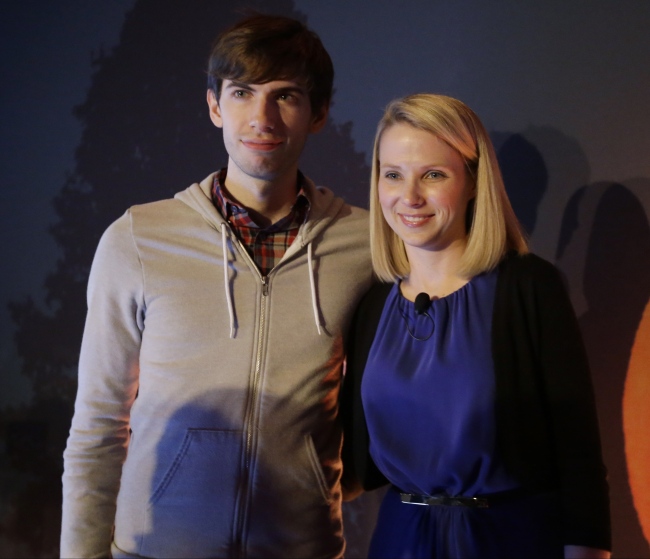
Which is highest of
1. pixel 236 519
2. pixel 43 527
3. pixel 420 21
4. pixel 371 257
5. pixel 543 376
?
pixel 420 21

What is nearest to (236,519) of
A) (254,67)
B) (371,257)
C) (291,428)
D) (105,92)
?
(291,428)

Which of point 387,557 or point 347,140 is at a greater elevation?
point 347,140

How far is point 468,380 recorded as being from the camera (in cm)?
181

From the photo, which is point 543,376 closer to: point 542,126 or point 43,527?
point 542,126

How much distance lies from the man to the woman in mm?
185

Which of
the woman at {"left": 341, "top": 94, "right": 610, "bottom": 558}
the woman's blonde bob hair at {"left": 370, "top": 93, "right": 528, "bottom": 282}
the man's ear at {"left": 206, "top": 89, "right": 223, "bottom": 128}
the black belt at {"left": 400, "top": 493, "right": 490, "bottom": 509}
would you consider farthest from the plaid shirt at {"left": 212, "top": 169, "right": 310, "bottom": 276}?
the black belt at {"left": 400, "top": 493, "right": 490, "bottom": 509}

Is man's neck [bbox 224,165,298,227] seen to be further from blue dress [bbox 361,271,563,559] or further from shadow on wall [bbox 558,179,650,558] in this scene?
shadow on wall [bbox 558,179,650,558]

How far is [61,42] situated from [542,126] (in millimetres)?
1639

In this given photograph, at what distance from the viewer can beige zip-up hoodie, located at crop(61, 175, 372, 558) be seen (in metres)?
1.91

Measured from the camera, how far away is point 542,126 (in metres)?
2.36

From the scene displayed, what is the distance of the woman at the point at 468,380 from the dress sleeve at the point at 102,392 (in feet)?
2.01

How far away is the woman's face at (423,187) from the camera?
74.8 inches

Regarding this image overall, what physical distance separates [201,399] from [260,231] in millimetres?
472

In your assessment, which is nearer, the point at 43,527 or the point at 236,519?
the point at 236,519
